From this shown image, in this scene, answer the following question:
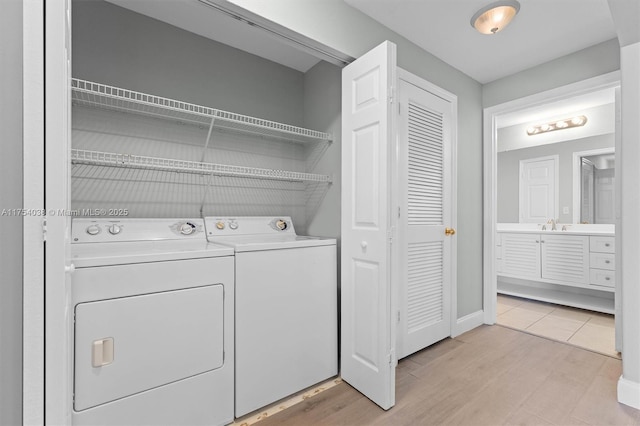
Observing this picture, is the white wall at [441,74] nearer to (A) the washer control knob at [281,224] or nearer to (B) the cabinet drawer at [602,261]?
(A) the washer control knob at [281,224]

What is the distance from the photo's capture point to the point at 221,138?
7.39 feet

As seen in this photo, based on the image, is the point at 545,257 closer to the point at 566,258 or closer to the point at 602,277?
the point at 566,258

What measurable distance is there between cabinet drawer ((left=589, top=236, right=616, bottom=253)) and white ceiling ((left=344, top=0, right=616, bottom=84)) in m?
2.15

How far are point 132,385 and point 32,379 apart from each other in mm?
788

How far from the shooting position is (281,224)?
7.98 feet

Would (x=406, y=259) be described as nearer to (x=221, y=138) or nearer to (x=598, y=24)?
(x=221, y=138)

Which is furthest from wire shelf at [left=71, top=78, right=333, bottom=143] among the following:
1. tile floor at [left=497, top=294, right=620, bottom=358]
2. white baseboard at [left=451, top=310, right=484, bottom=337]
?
tile floor at [left=497, top=294, right=620, bottom=358]

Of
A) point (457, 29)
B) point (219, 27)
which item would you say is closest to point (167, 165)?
point (219, 27)

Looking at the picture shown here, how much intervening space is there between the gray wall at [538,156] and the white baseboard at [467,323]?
213cm

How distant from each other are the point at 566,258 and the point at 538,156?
147 centimetres

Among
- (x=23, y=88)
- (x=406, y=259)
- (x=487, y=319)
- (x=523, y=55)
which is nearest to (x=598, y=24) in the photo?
(x=523, y=55)

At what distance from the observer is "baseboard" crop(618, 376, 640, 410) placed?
1681 mm

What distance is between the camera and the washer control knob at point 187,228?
6.37 ft

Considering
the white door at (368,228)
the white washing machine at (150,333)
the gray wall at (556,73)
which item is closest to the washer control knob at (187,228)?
the white washing machine at (150,333)
